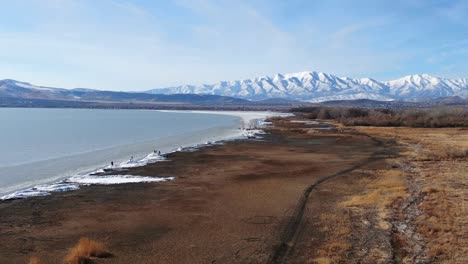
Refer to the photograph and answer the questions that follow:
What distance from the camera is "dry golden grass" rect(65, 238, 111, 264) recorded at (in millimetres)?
15081

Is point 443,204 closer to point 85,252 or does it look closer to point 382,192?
point 382,192

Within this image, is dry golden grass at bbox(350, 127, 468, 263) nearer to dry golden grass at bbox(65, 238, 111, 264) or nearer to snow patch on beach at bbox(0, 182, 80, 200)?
dry golden grass at bbox(65, 238, 111, 264)

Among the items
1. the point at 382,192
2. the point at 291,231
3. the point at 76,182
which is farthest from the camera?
the point at 76,182

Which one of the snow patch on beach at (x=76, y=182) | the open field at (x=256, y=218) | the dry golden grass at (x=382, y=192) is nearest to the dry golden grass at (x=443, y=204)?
the open field at (x=256, y=218)

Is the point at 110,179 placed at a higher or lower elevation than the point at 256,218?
lower

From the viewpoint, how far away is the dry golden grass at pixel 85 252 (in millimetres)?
15081

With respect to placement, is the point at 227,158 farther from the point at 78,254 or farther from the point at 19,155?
the point at 78,254

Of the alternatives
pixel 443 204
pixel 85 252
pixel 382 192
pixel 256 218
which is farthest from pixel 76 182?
pixel 443 204

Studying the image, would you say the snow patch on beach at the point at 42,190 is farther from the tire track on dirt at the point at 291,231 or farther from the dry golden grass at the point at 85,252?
the tire track on dirt at the point at 291,231

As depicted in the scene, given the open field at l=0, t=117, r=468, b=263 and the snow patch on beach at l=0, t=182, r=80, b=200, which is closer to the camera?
the open field at l=0, t=117, r=468, b=263

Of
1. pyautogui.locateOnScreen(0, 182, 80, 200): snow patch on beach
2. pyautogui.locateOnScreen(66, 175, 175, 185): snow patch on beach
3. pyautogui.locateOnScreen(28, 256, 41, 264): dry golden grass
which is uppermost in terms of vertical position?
pyautogui.locateOnScreen(28, 256, 41, 264): dry golden grass

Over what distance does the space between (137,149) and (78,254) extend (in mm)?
39853

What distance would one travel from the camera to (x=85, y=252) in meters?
15.5

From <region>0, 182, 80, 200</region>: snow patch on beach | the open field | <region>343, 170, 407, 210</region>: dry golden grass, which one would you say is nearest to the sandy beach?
the open field
